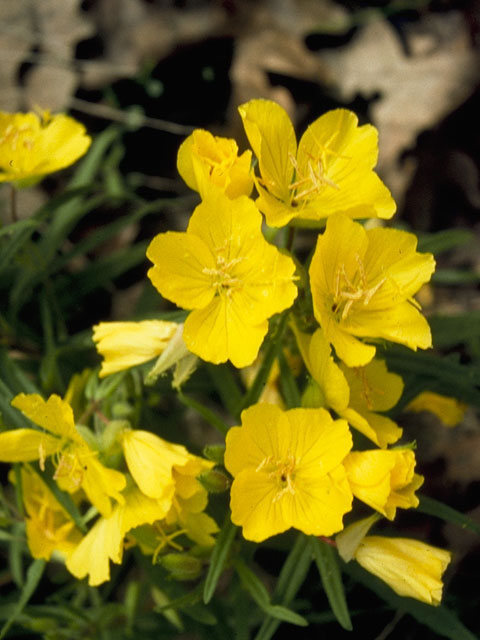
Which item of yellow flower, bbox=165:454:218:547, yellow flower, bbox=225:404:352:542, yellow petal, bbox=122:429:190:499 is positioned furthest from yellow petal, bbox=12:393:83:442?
yellow flower, bbox=225:404:352:542

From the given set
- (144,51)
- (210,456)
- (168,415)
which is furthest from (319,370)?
(144,51)

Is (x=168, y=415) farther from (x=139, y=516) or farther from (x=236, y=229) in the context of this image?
(x=236, y=229)

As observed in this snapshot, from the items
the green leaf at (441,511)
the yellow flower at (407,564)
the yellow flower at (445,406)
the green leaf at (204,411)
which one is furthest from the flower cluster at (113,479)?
the yellow flower at (445,406)

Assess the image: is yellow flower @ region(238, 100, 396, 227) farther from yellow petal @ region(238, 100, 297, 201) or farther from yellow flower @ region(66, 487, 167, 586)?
yellow flower @ region(66, 487, 167, 586)

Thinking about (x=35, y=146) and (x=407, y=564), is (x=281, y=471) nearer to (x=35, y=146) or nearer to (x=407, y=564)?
(x=407, y=564)

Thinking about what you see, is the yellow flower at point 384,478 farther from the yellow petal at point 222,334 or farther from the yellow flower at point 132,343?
the yellow flower at point 132,343

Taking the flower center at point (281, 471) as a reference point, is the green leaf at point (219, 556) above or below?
below

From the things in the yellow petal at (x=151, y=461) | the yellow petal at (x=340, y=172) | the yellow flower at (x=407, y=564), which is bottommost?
the yellow flower at (x=407, y=564)
